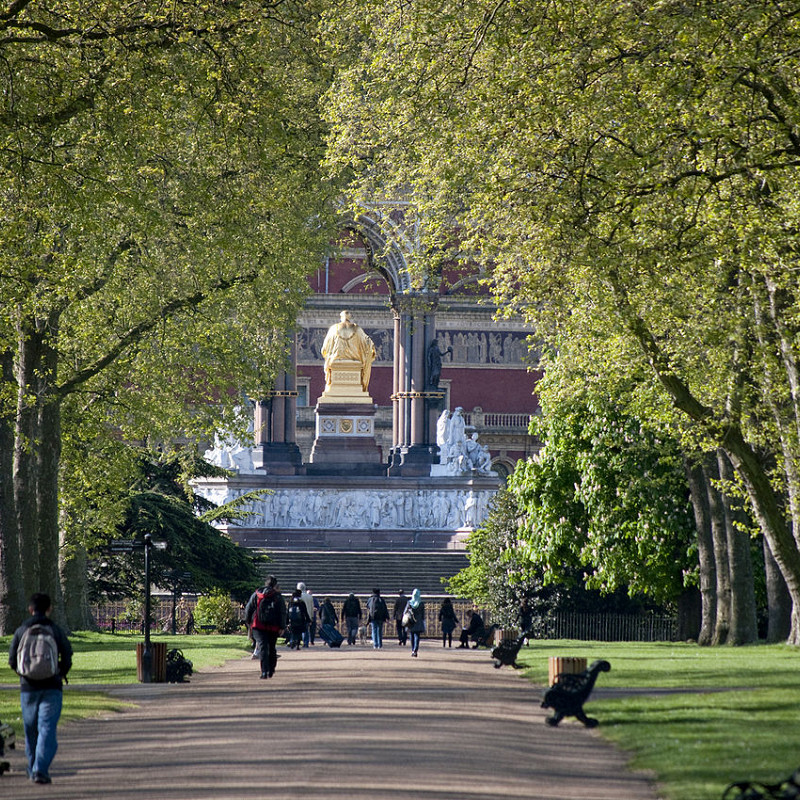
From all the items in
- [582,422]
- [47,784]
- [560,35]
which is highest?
[560,35]

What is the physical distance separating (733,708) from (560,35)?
8.46m

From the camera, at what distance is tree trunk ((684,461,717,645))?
107 feet

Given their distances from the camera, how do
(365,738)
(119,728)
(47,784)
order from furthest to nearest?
1. (119,728)
2. (365,738)
3. (47,784)

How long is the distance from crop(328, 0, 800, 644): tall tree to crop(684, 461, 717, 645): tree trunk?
817 centimetres

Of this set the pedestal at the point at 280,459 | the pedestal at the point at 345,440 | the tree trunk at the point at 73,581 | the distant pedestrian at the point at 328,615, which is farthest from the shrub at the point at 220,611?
the pedestal at the point at 280,459

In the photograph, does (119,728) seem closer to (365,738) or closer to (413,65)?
(365,738)

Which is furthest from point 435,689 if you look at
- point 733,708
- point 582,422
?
point 582,422

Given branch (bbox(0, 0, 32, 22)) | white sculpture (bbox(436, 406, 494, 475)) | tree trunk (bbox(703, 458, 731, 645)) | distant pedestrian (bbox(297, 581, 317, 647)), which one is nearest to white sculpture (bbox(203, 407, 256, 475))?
white sculpture (bbox(436, 406, 494, 475))

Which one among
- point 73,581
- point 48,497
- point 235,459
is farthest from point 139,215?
point 235,459

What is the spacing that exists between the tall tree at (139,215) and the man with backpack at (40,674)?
7.92m

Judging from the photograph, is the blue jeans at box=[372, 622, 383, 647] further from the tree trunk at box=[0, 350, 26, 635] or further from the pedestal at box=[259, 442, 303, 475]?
the pedestal at box=[259, 442, 303, 475]

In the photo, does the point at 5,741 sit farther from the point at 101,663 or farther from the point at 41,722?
the point at 101,663

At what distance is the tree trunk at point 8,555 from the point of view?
2681 cm

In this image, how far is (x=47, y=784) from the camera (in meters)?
11.4
